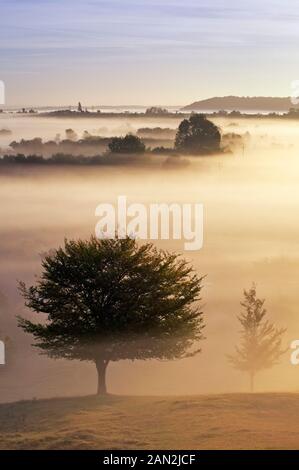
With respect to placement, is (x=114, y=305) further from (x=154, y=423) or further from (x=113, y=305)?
(x=154, y=423)

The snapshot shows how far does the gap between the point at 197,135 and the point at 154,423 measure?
12312 cm

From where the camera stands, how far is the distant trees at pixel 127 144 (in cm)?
17212

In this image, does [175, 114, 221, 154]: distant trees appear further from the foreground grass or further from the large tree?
the foreground grass

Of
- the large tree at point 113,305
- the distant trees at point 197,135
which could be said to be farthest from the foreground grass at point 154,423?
the distant trees at point 197,135

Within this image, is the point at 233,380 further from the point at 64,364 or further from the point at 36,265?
the point at 36,265

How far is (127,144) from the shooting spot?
179625 mm

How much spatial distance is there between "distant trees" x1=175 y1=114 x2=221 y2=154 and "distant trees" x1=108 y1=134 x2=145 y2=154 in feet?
29.4

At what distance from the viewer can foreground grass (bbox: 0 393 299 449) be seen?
3319cm

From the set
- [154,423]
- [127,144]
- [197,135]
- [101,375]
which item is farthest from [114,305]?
[127,144]

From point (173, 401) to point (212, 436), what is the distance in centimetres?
737
